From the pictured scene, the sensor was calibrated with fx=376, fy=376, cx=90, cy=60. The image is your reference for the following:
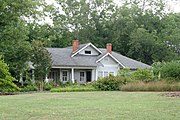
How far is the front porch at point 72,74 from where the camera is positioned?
49469mm

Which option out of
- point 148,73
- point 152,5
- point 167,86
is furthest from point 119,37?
point 167,86

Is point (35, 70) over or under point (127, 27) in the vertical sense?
under

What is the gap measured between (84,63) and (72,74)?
7.38 ft

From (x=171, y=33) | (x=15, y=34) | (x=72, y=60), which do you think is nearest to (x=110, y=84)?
(x=15, y=34)

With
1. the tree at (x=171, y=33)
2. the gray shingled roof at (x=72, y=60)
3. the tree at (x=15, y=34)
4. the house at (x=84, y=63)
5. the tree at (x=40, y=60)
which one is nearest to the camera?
the tree at (x=15, y=34)

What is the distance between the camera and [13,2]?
3912cm

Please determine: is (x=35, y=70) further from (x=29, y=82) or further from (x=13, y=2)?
(x=13, y=2)

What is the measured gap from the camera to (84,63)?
48.9 metres

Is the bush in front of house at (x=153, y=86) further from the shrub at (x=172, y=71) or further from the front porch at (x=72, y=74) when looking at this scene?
the front porch at (x=72, y=74)

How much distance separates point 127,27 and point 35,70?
29.0 meters

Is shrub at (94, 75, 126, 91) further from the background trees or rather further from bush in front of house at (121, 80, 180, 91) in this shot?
the background trees

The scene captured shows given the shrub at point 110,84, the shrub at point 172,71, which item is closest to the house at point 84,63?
the shrub at point 110,84

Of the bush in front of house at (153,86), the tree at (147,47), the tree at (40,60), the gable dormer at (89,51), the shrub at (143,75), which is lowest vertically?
the bush in front of house at (153,86)

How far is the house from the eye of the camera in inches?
1922
